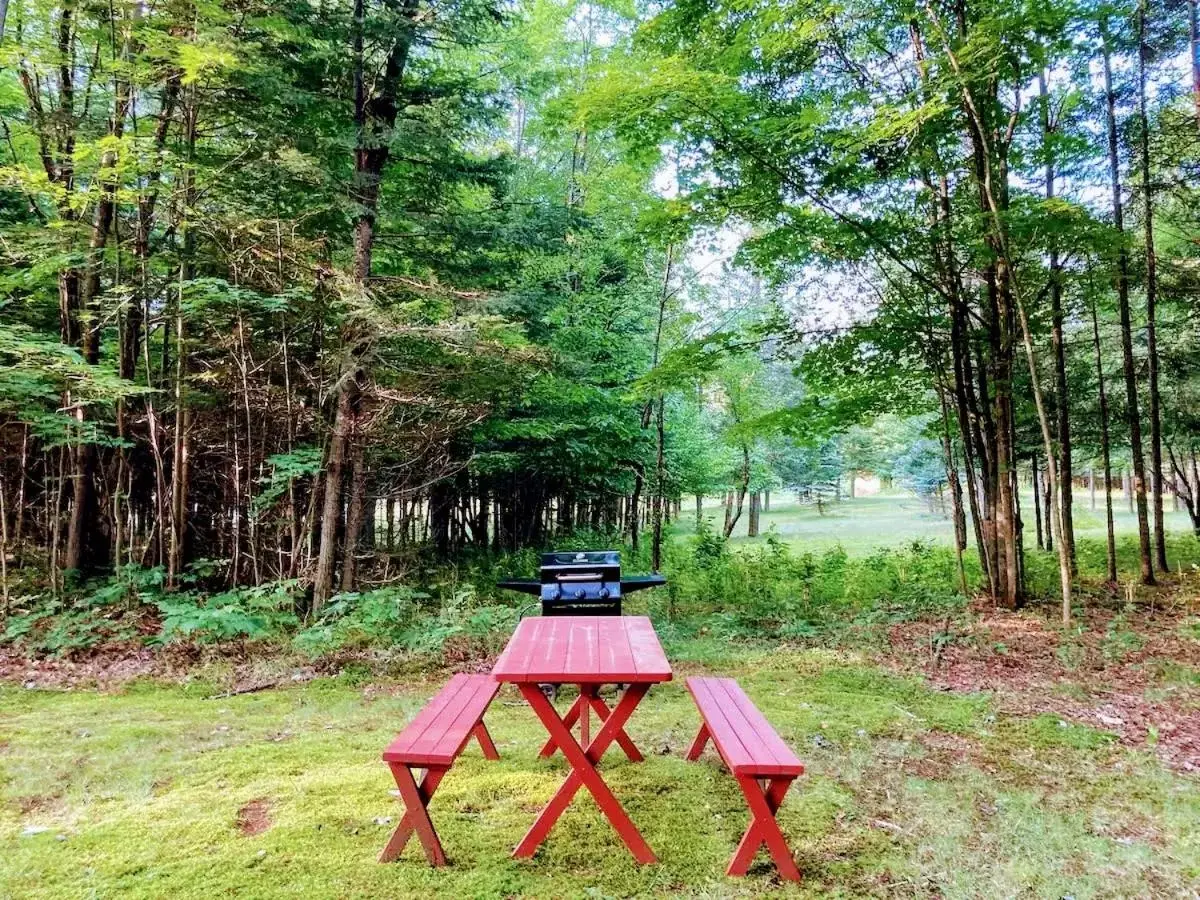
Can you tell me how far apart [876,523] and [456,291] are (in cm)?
2293

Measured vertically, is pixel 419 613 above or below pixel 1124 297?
below

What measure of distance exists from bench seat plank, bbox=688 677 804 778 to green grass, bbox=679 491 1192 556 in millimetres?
8743

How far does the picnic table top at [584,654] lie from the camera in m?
2.33

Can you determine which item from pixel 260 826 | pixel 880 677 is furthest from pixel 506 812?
pixel 880 677

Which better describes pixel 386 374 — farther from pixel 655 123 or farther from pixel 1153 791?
pixel 1153 791

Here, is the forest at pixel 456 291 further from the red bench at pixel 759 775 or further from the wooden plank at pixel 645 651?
the red bench at pixel 759 775

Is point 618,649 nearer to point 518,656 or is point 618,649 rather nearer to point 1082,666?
point 518,656

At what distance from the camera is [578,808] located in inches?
112

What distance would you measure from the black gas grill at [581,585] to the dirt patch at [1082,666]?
2.21 m

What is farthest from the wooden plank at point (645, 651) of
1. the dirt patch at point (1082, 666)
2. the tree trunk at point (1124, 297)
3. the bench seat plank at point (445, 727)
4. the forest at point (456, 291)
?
the tree trunk at point (1124, 297)

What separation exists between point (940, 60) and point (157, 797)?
782 centimetres

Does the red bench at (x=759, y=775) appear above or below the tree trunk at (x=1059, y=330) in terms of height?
below

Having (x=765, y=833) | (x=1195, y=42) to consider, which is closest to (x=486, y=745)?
(x=765, y=833)

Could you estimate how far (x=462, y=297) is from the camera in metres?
6.75
